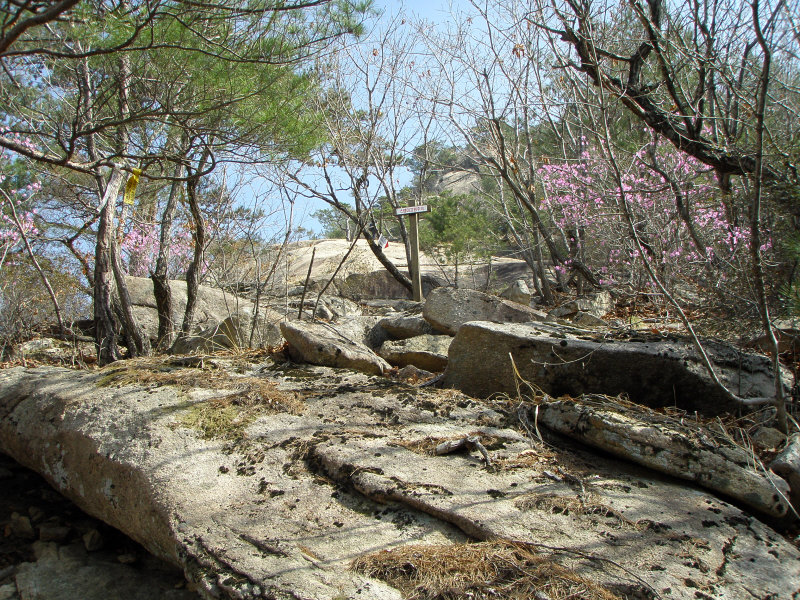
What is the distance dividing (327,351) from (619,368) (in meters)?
1.68

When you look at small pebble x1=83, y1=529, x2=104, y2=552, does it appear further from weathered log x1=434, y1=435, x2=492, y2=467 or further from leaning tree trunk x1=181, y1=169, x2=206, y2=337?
leaning tree trunk x1=181, y1=169, x2=206, y2=337

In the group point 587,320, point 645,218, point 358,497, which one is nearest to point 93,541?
point 358,497

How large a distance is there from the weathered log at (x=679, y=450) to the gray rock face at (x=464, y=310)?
2.72 m

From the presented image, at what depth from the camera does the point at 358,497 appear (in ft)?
7.08

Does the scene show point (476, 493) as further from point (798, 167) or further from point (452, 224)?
point (452, 224)

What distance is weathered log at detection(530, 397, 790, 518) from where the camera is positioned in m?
2.13

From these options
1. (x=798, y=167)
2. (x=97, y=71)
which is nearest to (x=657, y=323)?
(x=798, y=167)

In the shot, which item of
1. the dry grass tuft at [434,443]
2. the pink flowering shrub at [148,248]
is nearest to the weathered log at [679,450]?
→ the dry grass tuft at [434,443]

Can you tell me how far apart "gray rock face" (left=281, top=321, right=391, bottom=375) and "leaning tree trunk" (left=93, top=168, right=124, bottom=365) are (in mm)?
2933

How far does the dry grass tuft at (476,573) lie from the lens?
1601 mm

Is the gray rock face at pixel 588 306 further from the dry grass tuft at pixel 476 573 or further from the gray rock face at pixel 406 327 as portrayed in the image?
the dry grass tuft at pixel 476 573

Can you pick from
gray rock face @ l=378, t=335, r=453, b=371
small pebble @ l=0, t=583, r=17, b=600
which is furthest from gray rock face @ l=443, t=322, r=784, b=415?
small pebble @ l=0, t=583, r=17, b=600

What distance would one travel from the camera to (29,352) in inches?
263

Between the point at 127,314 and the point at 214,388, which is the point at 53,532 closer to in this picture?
the point at 214,388
